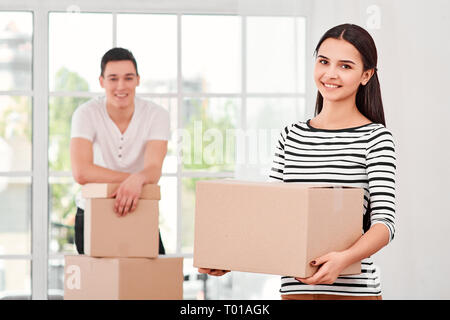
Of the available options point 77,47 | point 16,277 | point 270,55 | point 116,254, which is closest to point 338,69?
point 116,254

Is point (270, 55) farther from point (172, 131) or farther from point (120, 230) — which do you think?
point (120, 230)

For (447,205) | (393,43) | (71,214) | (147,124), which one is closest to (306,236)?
(147,124)

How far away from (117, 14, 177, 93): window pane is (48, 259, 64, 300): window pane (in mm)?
867

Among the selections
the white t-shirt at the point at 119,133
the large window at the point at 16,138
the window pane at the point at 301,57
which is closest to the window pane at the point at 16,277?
the large window at the point at 16,138

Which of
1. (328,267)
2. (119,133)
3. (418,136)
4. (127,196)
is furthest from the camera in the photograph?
(418,136)

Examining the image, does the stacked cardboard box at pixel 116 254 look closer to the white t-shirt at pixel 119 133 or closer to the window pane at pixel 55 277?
the white t-shirt at pixel 119 133

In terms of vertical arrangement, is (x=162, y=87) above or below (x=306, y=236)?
above

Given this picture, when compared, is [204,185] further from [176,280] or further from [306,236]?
[176,280]

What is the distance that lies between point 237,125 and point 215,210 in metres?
1.71

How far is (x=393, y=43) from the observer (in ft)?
8.07

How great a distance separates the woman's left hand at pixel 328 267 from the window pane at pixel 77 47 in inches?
76.1

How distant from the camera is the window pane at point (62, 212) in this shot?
2.66 m

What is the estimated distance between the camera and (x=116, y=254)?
2.03 meters

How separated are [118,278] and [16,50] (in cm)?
124
